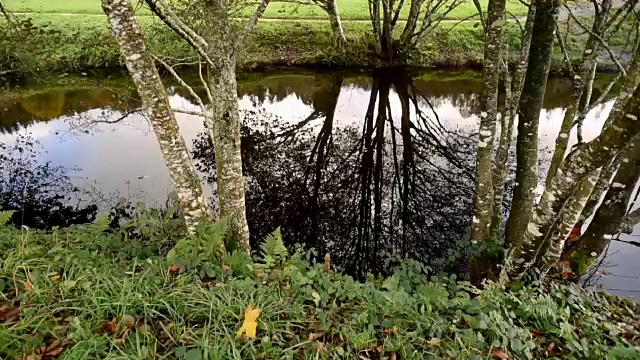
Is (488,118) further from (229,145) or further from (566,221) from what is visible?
(229,145)

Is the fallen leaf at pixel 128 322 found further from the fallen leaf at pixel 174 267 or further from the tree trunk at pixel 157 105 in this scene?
the tree trunk at pixel 157 105

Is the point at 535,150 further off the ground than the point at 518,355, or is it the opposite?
the point at 535,150

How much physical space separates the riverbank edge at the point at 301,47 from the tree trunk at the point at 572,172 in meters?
16.2

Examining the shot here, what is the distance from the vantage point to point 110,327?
3297 millimetres

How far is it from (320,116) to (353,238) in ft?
24.9

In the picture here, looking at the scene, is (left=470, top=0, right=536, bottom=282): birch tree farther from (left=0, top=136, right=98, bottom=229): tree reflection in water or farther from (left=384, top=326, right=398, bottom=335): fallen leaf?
(left=0, top=136, right=98, bottom=229): tree reflection in water

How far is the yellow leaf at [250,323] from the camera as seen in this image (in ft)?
10.8

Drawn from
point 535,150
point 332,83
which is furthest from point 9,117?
point 535,150

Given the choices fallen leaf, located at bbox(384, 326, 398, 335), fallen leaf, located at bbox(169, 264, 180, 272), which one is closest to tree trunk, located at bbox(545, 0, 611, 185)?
fallen leaf, located at bbox(384, 326, 398, 335)

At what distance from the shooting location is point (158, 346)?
323 centimetres

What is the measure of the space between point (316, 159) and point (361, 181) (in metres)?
1.76

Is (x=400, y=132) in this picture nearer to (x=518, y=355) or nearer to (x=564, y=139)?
(x=564, y=139)

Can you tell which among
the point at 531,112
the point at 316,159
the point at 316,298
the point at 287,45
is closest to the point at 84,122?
the point at 316,159

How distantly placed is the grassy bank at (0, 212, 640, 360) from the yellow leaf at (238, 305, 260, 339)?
6 centimetres
